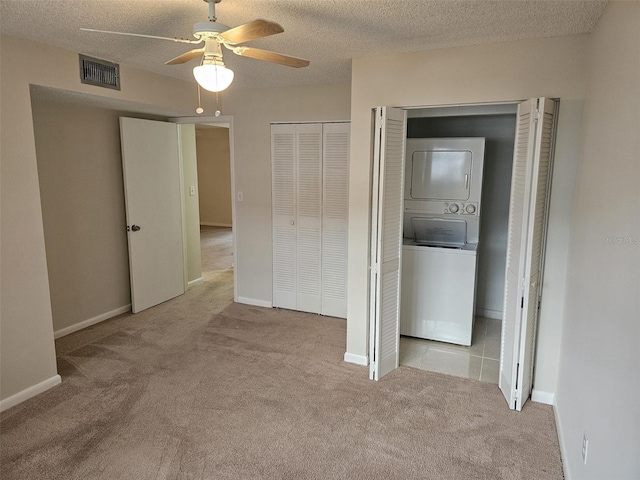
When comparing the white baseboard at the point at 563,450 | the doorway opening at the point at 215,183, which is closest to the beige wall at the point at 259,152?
the white baseboard at the point at 563,450

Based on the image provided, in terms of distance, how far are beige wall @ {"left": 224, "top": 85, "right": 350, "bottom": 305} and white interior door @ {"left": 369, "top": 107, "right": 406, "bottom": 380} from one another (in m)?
1.25

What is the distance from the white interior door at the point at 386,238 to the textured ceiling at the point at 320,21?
1.69 ft

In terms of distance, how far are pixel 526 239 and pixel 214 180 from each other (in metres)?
8.65

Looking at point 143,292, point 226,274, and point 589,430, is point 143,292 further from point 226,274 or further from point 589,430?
point 589,430

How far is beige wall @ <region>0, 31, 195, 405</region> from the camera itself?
8.53ft

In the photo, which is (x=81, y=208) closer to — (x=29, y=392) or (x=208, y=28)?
(x=29, y=392)

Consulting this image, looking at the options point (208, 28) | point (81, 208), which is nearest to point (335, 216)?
point (81, 208)

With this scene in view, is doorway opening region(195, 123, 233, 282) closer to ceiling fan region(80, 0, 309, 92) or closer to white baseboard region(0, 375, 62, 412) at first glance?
white baseboard region(0, 375, 62, 412)

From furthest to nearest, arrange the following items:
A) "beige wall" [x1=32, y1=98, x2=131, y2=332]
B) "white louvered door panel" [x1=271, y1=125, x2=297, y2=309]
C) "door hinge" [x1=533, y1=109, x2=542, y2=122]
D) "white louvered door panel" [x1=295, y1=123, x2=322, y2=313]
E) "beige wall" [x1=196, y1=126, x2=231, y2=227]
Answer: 1. "beige wall" [x1=196, y1=126, x2=231, y2=227]
2. "white louvered door panel" [x1=271, y1=125, x2=297, y2=309]
3. "white louvered door panel" [x1=295, y1=123, x2=322, y2=313]
4. "beige wall" [x1=32, y1=98, x2=131, y2=332]
5. "door hinge" [x1=533, y1=109, x2=542, y2=122]

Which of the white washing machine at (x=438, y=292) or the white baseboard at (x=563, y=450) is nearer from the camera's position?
the white baseboard at (x=563, y=450)

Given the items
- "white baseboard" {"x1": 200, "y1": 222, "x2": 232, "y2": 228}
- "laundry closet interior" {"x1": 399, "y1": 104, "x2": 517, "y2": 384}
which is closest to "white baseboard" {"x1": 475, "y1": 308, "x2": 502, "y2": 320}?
"laundry closet interior" {"x1": 399, "y1": 104, "x2": 517, "y2": 384}

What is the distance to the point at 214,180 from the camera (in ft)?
33.3

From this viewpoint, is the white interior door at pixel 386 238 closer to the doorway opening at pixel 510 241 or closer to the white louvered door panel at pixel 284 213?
the doorway opening at pixel 510 241

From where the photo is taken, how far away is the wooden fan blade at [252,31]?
166cm
